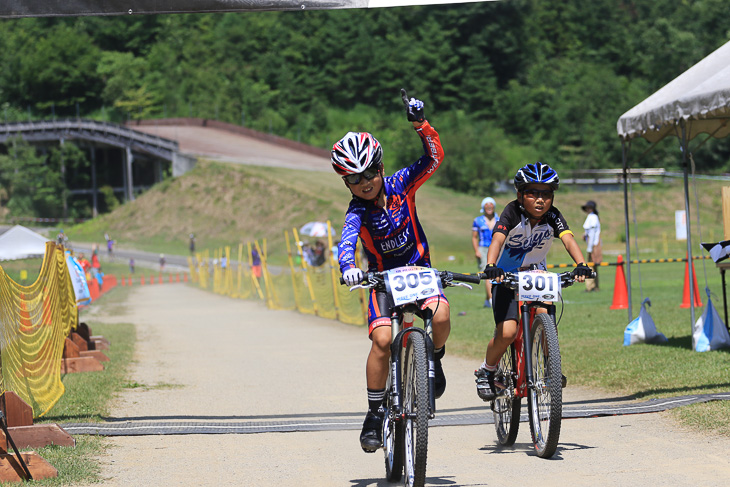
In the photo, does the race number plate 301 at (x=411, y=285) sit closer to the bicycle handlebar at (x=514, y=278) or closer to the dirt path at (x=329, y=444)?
the bicycle handlebar at (x=514, y=278)

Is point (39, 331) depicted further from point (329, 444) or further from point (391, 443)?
point (391, 443)

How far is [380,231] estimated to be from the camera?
6320 mm

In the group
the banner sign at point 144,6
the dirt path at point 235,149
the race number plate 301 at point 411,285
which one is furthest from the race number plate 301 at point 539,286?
the dirt path at point 235,149

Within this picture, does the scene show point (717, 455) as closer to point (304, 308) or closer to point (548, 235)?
point (548, 235)

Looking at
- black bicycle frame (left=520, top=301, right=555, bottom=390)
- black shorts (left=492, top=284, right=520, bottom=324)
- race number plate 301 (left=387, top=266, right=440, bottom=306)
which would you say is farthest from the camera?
black shorts (left=492, top=284, right=520, bottom=324)

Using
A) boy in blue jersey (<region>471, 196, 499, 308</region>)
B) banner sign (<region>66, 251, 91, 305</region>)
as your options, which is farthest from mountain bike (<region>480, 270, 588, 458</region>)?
boy in blue jersey (<region>471, 196, 499, 308</region>)

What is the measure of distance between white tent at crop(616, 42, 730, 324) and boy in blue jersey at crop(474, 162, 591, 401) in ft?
11.9

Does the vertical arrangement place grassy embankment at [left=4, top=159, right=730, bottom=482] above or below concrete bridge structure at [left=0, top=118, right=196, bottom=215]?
below

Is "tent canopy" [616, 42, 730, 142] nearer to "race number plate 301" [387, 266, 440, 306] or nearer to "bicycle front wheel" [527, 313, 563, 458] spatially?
"bicycle front wheel" [527, 313, 563, 458]

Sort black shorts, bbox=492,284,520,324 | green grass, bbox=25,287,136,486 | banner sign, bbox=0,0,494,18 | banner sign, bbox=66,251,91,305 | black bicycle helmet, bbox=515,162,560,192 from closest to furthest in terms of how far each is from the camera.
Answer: green grass, bbox=25,287,136,486 < black bicycle helmet, bbox=515,162,560,192 < black shorts, bbox=492,284,520,324 < banner sign, bbox=0,0,494,18 < banner sign, bbox=66,251,91,305

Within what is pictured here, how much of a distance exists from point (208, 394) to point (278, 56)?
128684 millimetres

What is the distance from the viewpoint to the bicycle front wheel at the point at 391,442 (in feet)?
19.4

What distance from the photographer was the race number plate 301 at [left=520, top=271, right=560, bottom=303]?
6738 mm

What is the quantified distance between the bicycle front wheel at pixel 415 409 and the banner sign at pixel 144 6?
342 centimetres
